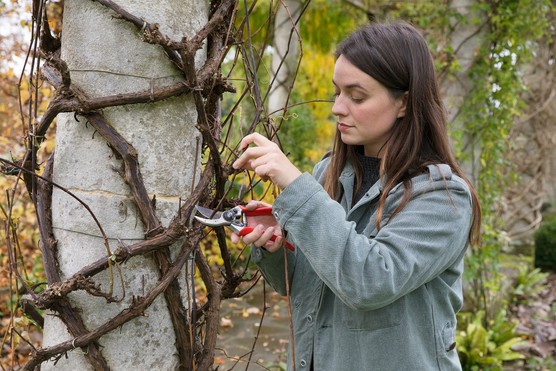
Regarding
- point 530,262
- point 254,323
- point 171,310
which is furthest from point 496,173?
point 171,310

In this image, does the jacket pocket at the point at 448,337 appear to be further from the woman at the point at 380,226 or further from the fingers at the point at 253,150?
the fingers at the point at 253,150

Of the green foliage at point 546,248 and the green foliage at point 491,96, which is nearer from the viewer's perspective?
the green foliage at point 491,96

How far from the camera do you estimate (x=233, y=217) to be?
1.46m

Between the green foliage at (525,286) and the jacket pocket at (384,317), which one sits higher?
the jacket pocket at (384,317)

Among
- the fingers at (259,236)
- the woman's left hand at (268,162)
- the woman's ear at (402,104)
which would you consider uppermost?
the woman's ear at (402,104)

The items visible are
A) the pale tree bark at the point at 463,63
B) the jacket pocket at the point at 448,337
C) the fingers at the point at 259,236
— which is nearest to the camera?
the fingers at the point at 259,236

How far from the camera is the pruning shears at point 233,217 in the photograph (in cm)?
138

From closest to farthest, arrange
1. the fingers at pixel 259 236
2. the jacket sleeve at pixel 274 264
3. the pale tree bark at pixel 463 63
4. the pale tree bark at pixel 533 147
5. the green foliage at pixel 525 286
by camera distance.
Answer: the fingers at pixel 259 236 → the jacket sleeve at pixel 274 264 → the pale tree bark at pixel 463 63 → the green foliage at pixel 525 286 → the pale tree bark at pixel 533 147

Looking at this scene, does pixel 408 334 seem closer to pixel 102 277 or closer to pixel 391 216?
pixel 391 216

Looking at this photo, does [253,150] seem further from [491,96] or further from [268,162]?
[491,96]

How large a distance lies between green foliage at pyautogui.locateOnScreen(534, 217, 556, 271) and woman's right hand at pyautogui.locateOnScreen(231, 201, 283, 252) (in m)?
8.53

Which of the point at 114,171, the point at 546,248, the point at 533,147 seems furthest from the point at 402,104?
the point at 546,248

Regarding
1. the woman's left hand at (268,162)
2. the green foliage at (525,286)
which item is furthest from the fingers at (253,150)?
the green foliage at (525,286)

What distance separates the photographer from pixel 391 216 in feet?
4.95
